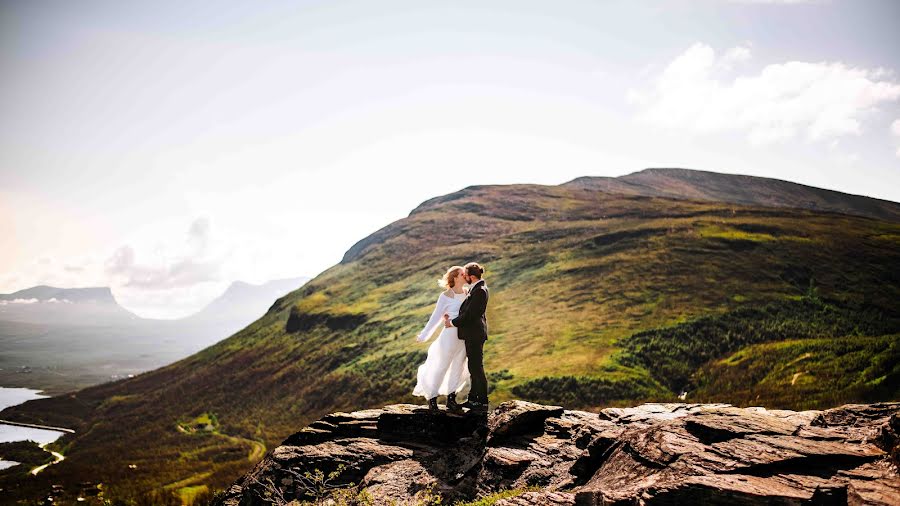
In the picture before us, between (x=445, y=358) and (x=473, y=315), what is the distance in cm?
172

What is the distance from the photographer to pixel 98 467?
88.3 metres

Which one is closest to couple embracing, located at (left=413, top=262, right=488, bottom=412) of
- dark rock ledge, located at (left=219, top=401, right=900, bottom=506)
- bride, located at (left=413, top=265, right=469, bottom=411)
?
bride, located at (left=413, top=265, right=469, bottom=411)

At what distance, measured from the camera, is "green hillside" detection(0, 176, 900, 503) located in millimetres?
37562

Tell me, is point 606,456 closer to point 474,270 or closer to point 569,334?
point 474,270

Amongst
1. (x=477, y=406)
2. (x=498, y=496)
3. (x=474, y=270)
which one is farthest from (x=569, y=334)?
(x=498, y=496)

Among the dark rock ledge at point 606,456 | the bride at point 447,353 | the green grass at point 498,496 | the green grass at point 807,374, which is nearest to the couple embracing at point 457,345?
the bride at point 447,353

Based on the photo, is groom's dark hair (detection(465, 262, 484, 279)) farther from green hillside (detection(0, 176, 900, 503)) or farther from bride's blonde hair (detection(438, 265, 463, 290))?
green hillside (detection(0, 176, 900, 503))

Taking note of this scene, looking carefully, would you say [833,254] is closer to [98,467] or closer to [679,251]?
[679,251]

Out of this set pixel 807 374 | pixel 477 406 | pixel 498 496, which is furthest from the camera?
pixel 807 374

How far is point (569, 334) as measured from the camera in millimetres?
51969

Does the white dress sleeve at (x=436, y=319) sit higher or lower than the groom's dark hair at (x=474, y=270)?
lower

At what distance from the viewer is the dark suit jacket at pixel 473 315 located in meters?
12.7

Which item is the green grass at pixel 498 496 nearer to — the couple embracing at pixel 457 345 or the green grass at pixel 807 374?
the couple embracing at pixel 457 345

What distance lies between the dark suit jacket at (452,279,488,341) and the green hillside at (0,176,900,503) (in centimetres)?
2575
